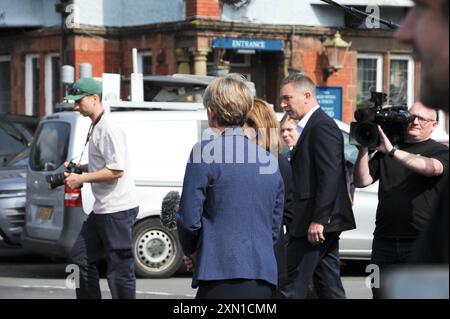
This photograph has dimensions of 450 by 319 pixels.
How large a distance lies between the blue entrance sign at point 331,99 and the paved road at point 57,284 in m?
9.38

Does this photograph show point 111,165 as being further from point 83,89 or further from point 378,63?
point 378,63

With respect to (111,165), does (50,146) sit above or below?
below

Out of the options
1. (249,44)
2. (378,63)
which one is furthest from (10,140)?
(378,63)

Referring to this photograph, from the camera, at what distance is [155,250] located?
39.5 ft

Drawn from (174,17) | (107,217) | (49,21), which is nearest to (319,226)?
(107,217)

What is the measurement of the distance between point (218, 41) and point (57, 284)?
10952mm

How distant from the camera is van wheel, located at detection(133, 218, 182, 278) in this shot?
12.0 metres

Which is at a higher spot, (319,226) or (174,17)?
(174,17)

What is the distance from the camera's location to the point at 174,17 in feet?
73.8

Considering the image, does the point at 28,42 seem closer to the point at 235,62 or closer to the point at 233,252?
the point at 235,62

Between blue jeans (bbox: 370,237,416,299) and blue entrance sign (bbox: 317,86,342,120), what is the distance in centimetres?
1591

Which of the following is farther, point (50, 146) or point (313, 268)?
point (50, 146)

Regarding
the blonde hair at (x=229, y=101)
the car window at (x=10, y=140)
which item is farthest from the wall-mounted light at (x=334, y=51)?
the blonde hair at (x=229, y=101)
